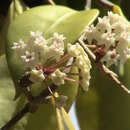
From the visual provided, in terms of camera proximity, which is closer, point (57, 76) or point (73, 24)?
point (57, 76)

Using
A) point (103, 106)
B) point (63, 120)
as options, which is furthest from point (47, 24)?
→ point (103, 106)

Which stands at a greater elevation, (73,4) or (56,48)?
(56,48)

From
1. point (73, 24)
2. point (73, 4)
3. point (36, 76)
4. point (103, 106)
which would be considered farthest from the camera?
point (73, 4)

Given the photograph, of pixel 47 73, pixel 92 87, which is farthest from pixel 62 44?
pixel 92 87

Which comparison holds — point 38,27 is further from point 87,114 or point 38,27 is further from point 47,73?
point 87,114

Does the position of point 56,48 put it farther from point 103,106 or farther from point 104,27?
point 103,106

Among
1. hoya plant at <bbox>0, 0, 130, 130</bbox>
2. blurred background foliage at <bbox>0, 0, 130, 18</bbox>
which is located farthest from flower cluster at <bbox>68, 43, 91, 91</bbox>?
blurred background foliage at <bbox>0, 0, 130, 18</bbox>

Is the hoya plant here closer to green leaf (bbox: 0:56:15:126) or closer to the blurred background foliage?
green leaf (bbox: 0:56:15:126)

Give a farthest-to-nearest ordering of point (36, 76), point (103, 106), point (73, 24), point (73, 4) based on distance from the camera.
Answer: point (73, 4) < point (103, 106) < point (73, 24) < point (36, 76)
